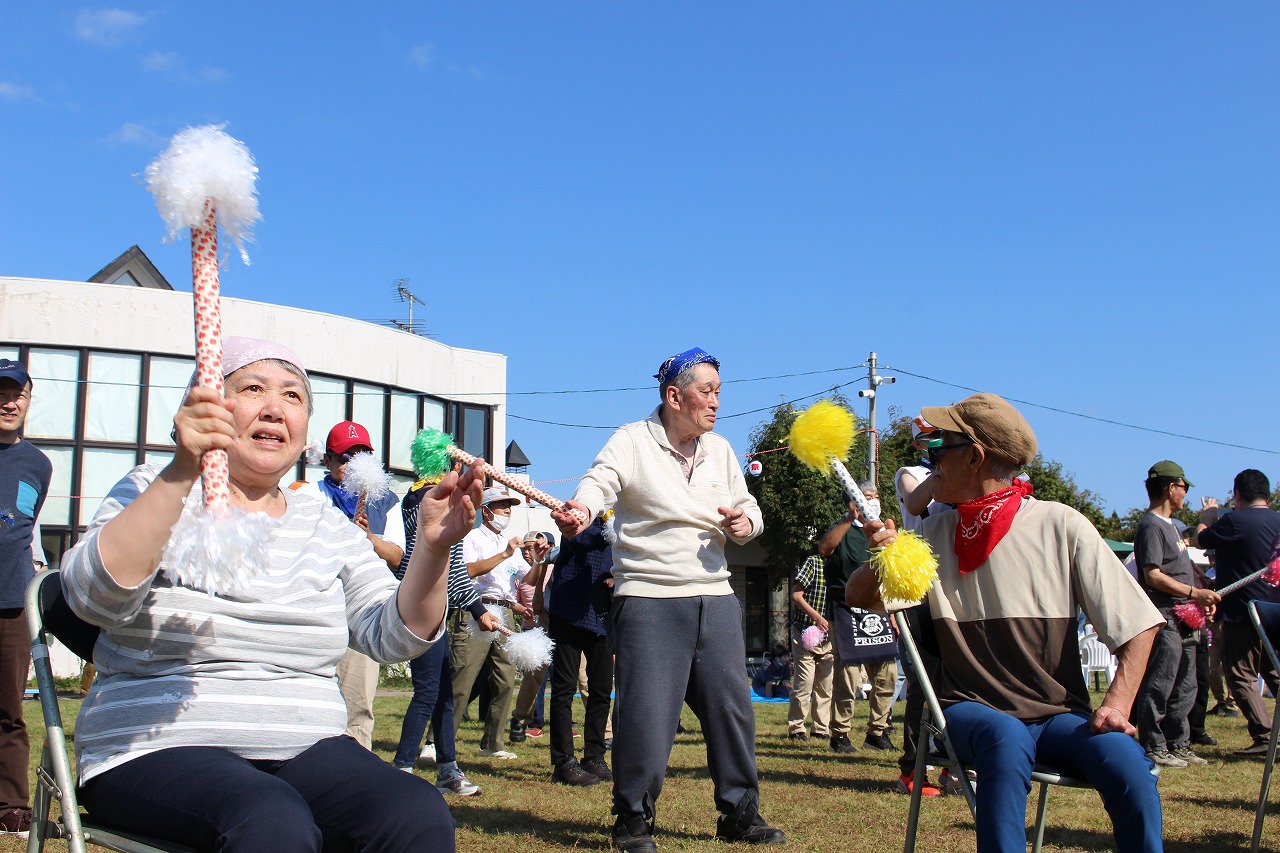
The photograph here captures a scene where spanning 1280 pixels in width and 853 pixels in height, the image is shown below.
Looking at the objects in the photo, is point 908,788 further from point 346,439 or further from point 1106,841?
point 346,439

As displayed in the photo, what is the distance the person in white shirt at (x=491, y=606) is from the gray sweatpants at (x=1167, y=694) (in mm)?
4372

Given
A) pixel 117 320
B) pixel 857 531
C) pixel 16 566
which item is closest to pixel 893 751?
pixel 857 531

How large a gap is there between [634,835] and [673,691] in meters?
0.62

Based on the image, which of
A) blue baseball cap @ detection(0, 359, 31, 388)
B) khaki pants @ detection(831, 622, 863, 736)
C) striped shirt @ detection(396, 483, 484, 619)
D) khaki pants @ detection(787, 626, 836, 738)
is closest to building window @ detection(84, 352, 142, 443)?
khaki pants @ detection(787, 626, 836, 738)

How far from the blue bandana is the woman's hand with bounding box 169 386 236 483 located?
311cm

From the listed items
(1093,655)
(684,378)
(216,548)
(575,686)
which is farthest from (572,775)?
(1093,655)

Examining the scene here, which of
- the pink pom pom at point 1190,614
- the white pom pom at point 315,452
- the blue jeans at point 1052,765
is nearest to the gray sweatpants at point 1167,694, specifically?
the pink pom pom at point 1190,614

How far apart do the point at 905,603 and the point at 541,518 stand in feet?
87.4

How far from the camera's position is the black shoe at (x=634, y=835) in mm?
4625

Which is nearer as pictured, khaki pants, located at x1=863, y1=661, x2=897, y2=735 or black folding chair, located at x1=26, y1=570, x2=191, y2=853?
black folding chair, located at x1=26, y1=570, x2=191, y2=853

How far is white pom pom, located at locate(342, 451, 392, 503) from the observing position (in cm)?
575

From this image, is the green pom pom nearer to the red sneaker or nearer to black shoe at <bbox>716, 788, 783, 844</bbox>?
black shoe at <bbox>716, 788, 783, 844</bbox>

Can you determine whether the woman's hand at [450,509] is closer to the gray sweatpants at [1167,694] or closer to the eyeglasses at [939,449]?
the eyeglasses at [939,449]

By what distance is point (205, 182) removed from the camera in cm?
216
